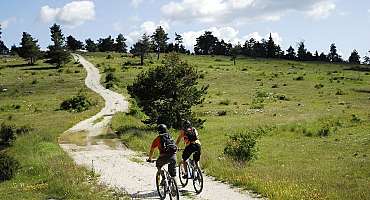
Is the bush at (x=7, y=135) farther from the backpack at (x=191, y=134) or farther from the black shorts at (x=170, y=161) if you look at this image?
the black shorts at (x=170, y=161)

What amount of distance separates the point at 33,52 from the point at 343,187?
4551 inches

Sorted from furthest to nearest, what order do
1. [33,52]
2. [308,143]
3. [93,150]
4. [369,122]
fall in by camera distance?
1. [33,52]
2. [369,122]
3. [308,143]
4. [93,150]

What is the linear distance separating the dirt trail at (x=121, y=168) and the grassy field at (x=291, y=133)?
1.09 m

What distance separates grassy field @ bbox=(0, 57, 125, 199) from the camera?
20719 millimetres

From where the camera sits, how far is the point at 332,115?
163 feet

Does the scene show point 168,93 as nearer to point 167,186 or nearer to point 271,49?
point 167,186

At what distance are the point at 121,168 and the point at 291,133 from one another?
1902cm

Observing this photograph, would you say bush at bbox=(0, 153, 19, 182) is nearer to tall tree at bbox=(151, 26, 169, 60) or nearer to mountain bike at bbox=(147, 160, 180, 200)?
mountain bike at bbox=(147, 160, 180, 200)

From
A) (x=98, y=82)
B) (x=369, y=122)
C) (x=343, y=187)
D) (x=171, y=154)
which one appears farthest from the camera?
(x=98, y=82)

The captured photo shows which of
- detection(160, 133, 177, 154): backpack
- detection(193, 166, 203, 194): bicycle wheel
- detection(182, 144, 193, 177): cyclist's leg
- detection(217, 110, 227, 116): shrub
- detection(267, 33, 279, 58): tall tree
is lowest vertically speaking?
detection(217, 110, 227, 116): shrub

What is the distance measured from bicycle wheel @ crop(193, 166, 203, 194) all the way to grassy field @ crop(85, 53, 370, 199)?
2.02 metres

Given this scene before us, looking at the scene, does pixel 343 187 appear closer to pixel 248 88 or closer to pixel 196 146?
pixel 196 146

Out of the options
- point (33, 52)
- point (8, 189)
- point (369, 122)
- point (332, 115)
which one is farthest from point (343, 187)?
point (33, 52)

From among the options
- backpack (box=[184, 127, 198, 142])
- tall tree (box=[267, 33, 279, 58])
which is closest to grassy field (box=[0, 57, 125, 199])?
backpack (box=[184, 127, 198, 142])
